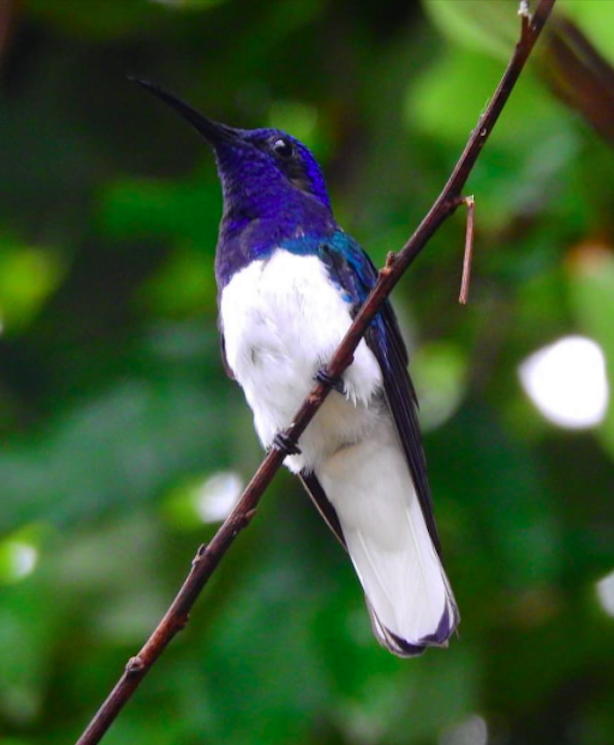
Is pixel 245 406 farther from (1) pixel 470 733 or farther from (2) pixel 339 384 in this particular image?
(1) pixel 470 733

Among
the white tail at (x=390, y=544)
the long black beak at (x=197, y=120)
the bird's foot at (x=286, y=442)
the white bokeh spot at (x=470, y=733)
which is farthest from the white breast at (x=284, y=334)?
the white bokeh spot at (x=470, y=733)

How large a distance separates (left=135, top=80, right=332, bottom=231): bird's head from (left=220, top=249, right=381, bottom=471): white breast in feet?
0.94

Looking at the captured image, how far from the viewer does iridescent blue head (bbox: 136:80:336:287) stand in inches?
124

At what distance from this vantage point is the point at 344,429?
3217 mm

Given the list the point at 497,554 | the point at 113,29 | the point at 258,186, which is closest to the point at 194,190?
the point at 258,186

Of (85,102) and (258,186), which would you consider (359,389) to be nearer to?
(258,186)

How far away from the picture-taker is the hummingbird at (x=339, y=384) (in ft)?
9.64

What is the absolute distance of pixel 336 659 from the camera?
2.99 m

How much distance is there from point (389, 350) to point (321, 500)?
0.45m

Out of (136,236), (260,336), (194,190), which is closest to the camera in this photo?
(260,336)

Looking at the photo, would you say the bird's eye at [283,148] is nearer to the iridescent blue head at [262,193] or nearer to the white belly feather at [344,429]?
the iridescent blue head at [262,193]

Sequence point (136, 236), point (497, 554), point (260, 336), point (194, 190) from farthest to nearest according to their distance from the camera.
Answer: point (136, 236), point (194, 190), point (497, 554), point (260, 336)

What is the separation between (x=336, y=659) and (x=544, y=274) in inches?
52.1

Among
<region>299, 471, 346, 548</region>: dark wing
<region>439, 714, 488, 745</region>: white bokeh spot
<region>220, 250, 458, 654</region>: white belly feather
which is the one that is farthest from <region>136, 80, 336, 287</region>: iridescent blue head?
<region>439, 714, 488, 745</region>: white bokeh spot
